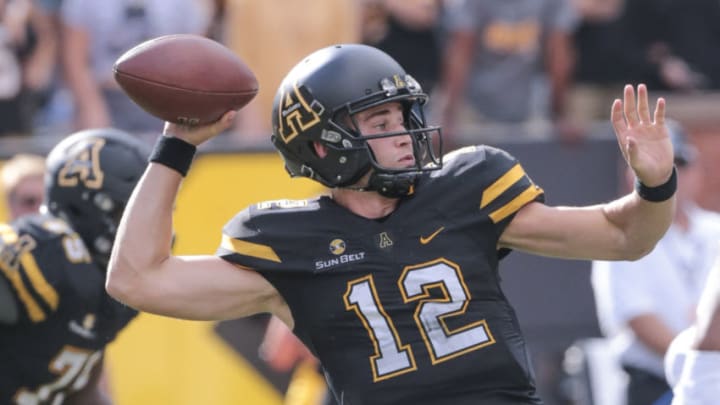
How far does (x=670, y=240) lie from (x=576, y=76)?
197cm

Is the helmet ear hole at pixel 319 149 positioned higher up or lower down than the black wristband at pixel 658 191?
lower down

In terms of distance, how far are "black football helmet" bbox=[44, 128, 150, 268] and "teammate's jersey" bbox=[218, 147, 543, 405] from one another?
0.97 m

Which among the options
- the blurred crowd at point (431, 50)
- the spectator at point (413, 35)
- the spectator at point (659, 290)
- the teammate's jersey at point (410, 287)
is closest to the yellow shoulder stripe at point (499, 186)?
the teammate's jersey at point (410, 287)

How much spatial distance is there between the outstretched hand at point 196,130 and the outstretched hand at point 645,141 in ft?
3.33

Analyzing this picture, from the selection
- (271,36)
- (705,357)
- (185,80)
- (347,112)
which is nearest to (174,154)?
(185,80)

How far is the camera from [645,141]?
11.6 ft

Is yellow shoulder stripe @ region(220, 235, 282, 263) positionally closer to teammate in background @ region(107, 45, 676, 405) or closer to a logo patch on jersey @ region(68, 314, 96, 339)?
teammate in background @ region(107, 45, 676, 405)

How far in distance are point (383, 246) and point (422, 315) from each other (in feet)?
0.68

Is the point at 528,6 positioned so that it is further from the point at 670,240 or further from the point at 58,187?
the point at 58,187

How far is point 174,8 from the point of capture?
24.0 ft

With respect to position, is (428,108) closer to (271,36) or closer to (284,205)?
(271,36)

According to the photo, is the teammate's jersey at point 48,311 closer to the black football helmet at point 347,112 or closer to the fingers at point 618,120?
the black football helmet at point 347,112

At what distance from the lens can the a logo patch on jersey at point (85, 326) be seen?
4496 mm

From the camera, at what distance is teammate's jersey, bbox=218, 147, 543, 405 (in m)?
3.61
